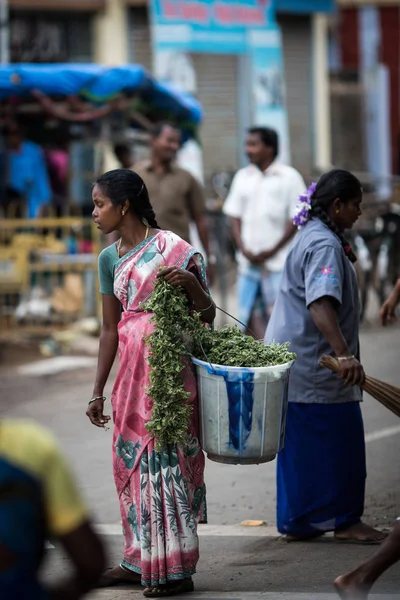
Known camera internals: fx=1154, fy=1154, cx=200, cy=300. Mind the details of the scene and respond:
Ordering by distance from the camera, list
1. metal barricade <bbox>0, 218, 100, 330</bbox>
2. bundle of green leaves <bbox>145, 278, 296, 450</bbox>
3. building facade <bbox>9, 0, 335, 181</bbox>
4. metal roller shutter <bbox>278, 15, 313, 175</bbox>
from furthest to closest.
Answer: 1. metal roller shutter <bbox>278, 15, 313, 175</bbox>
2. building facade <bbox>9, 0, 335, 181</bbox>
3. metal barricade <bbox>0, 218, 100, 330</bbox>
4. bundle of green leaves <bbox>145, 278, 296, 450</bbox>

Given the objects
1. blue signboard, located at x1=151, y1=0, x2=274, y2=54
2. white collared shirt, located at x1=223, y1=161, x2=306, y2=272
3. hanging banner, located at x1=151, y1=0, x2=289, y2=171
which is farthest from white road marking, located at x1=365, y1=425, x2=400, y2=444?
blue signboard, located at x1=151, y1=0, x2=274, y2=54

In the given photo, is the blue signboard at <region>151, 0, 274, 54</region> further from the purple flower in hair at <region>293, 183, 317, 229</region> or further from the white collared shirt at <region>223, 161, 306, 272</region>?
the purple flower in hair at <region>293, 183, 317, 229</region>

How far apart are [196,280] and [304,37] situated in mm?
18949

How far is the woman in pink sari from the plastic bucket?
143mm

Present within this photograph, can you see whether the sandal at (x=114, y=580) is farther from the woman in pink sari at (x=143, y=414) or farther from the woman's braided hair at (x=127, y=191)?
the woman's braided hair at (x=127, y=191)

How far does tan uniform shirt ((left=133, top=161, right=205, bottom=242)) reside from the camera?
28.1ft

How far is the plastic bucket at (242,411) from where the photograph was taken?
14.0 feet

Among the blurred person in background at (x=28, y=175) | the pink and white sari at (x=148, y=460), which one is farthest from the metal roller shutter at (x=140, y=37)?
the pink and white sari at (x=148, y=460)

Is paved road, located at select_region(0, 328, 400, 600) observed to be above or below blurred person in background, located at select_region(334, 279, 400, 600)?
below

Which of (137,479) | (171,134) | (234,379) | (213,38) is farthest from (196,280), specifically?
(213,38)

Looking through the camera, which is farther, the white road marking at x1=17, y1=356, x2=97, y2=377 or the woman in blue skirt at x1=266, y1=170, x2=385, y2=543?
the white road marking at x1=17, y1=356, x2=97, y2=377

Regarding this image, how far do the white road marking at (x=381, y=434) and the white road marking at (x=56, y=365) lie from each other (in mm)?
3615

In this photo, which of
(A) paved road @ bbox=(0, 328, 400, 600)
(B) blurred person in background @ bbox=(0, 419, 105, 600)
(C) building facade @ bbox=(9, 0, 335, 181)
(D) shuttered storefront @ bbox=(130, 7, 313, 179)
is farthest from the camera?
(D) shuttered storefront @ bbox=(130, 7, 313, 179)

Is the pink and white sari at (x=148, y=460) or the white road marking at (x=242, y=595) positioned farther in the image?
the pink and white sari at (x=148, y=460)
